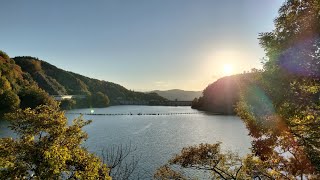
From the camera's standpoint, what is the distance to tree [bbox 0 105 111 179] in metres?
15.5

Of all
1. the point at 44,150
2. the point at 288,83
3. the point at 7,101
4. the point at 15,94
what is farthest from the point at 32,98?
the point at 288,83

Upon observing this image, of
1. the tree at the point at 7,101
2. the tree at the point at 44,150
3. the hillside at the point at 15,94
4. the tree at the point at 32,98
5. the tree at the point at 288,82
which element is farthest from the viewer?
the tree at the point at 32,98

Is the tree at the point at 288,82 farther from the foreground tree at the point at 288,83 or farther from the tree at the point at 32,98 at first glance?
the tree at the point at 32,98

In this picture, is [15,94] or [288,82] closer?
[288,82]

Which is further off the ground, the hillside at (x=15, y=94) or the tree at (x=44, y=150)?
the hillside at (x=15, y=94)

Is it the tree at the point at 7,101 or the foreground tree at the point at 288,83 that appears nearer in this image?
the foreground tree at the point at 288,83

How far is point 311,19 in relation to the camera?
13.7 meters

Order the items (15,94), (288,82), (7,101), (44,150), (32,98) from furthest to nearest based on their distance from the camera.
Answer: (32,98), (15,94), (7,101), (44,150), (288,82)

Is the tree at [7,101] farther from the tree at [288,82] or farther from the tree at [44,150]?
the tree at [288,82]

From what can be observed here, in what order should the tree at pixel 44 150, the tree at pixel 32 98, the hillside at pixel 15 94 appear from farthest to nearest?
the tree at pixel 32 98, the hillside at pixel 15 94, the tree at pixel 44 150

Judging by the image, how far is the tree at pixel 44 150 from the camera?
1551 cm

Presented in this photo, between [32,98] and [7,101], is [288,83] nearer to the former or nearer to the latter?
[7,101]

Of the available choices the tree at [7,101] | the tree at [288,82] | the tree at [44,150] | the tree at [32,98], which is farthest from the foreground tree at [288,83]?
the tree at [32,98]

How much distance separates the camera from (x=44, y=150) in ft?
51.9
